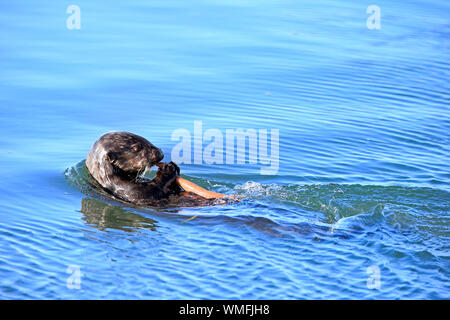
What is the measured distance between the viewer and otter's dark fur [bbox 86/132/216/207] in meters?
8.05

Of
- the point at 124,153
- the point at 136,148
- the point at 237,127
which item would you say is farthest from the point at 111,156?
the point at 237,127

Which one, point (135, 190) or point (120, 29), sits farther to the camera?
point (120, 29)

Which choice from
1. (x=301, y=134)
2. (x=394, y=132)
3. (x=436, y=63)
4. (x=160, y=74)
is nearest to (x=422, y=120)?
(x=394, y=132)

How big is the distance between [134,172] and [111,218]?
806 mm

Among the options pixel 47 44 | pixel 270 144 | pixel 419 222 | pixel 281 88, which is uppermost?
pixel 47 44

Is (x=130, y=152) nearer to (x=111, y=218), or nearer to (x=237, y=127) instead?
(x=111, y=218)

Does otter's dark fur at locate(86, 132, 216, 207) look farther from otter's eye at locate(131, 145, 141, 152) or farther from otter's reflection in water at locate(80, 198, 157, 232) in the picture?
otter's reflection in water at locate(80, 198, 157, 232)

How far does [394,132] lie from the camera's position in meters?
11.1

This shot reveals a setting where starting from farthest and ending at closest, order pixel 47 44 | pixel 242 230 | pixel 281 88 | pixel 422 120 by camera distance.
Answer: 1. pixel 47 44
2. pixel 281 88
3. pixel 422 120
4. pixel 242 230

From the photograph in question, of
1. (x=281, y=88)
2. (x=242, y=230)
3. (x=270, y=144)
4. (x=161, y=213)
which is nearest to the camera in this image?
(x=242, y=230)

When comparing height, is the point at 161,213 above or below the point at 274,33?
below

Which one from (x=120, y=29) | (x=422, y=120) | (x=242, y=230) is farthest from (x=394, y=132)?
(x=120, y=29)

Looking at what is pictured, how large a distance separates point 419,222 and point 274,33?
8.82 m

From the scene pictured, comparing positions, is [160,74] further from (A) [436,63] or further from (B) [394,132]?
(A) [436,63]
